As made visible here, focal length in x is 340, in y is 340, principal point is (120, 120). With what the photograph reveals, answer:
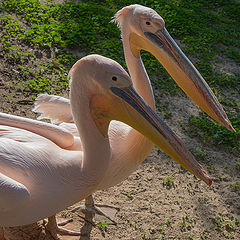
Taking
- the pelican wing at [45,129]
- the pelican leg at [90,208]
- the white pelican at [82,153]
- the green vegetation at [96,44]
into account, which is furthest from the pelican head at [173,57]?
the green vegetation at [96,44]

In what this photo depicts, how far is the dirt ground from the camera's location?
9.25 ft

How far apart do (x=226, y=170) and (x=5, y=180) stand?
7.58ft

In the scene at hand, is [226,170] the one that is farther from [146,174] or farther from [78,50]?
[78,50]

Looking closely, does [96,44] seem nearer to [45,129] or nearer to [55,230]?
[45,129]

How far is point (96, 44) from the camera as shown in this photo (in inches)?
188

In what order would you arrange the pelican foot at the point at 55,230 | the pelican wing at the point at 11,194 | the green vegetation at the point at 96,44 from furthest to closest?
the green vegetation at the point at 96,44 < the pelican foot at the point at 55,230 < the pelican wing at the point at 11,194

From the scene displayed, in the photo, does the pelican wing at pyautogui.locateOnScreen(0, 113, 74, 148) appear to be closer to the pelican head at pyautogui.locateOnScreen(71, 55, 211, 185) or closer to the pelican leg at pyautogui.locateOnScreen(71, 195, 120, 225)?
the pelican head at pyautogui.locateOnScreen(71, 55, 211, 185)

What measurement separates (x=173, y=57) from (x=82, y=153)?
3.18 feet

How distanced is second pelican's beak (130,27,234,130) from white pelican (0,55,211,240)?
0.62m

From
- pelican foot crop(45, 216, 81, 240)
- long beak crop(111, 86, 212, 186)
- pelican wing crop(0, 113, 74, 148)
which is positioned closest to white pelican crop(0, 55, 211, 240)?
long beak crop(111, 86, 212, 186)

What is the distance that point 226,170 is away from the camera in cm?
344

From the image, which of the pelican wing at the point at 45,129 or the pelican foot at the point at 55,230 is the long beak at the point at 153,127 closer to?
the pelican wing at the point at 45,129

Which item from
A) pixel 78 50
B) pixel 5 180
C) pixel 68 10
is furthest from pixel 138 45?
pixel 68 10

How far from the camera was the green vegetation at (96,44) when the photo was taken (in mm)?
3963
